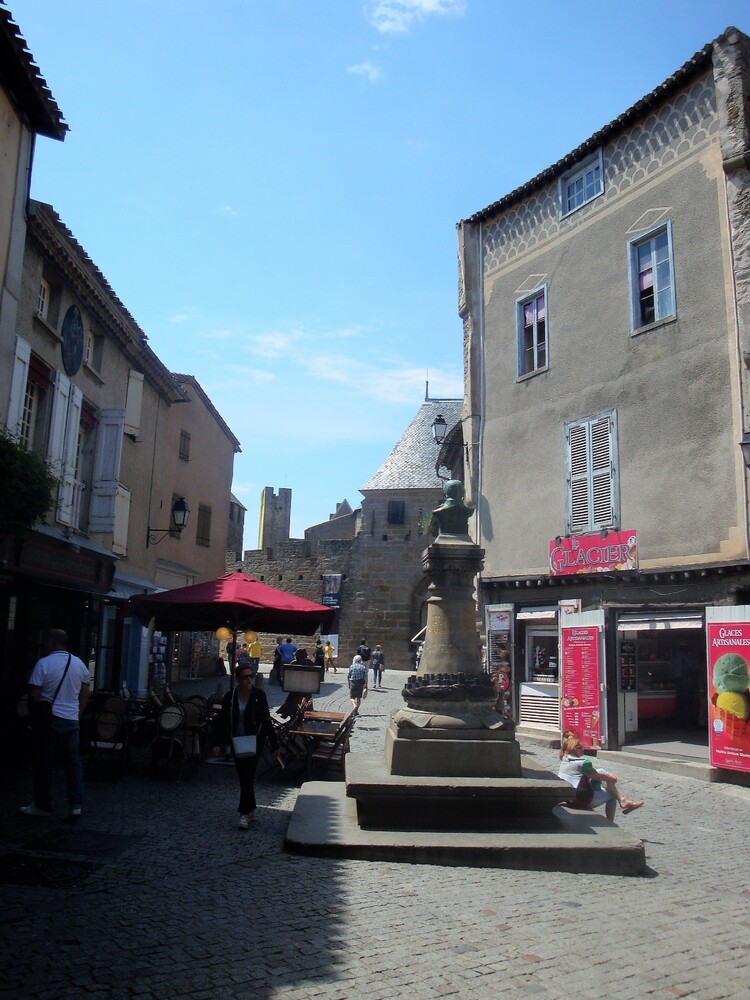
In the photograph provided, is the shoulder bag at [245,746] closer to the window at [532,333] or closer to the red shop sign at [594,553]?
the red shop sign at [594,553]

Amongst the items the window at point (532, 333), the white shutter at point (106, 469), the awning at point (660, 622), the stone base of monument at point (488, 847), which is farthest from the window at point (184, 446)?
the stone base of monument at point (488, 847)

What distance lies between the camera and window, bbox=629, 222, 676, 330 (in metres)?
12.6

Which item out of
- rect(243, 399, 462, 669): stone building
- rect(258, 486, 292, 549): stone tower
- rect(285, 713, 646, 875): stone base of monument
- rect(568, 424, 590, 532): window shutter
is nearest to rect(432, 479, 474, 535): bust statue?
rect(285, 713, 646, 875): stone base of monument

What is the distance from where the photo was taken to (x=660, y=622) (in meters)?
11.7

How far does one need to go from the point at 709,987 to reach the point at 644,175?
12426 millimetres

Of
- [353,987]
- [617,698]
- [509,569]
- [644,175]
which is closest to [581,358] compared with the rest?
[644,175]

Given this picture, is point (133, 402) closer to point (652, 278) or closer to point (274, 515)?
point (652, 278)

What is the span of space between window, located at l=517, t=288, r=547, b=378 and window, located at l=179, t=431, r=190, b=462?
10500 millimetres

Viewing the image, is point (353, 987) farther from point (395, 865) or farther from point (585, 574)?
point (585, 574)

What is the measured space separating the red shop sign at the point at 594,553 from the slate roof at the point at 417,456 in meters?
19.3

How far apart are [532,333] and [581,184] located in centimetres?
274

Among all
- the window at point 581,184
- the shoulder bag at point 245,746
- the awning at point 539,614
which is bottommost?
the shoulder bag at point 245,746

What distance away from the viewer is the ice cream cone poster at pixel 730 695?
10.0 m

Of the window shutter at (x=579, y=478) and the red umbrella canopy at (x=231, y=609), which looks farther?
the window shutter at (x=579, y=478)
